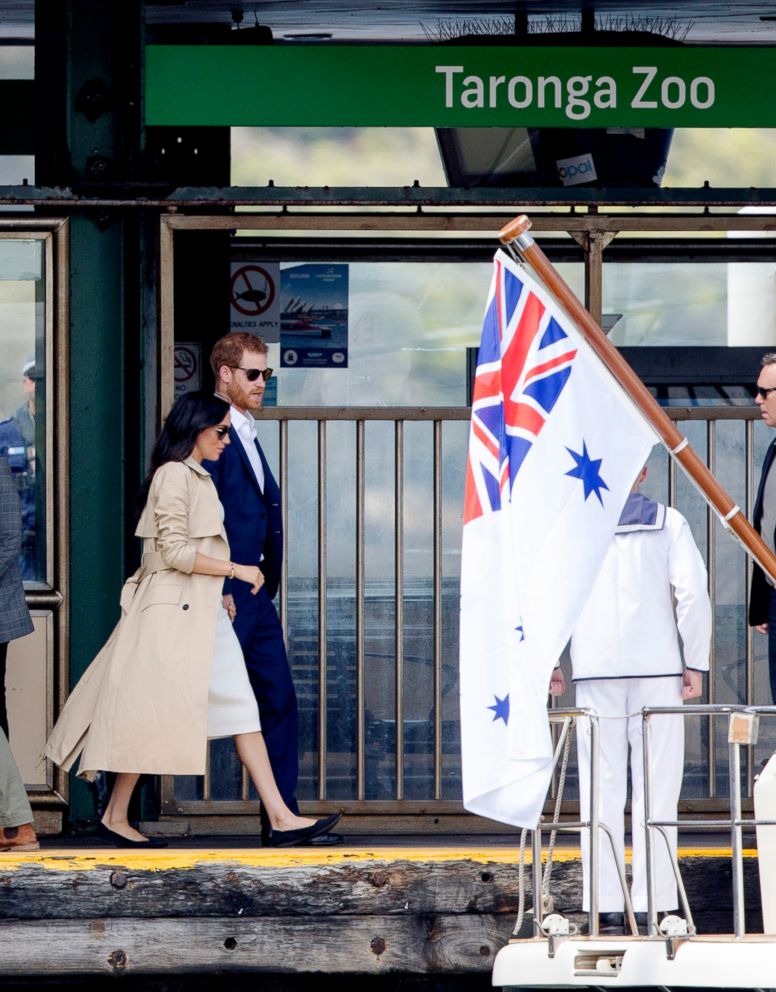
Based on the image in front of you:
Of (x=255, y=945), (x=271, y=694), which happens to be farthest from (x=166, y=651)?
(x=255, y=945)

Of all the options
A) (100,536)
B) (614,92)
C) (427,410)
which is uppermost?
(614,92)

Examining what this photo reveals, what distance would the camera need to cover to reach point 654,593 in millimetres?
6816

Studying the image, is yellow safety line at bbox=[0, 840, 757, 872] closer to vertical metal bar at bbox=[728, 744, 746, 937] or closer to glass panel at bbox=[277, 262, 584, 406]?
vertical metal bar at bbox=[728, 744, 746, 937]

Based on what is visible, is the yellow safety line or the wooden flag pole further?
the yellow safety line

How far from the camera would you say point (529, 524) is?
5625 millimetres

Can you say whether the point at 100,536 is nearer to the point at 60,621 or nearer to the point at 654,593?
the point at 60,621

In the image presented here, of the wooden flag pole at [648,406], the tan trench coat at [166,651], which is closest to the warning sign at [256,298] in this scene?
the tan trench coat at [166,651]

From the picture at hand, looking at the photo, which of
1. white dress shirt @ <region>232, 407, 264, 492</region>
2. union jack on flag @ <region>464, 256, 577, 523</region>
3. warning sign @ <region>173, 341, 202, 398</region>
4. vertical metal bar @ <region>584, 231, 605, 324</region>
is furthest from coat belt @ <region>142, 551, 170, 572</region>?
vertical metal bar @ <region>584, 231, 605, 324</region>

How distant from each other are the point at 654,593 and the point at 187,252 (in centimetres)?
276

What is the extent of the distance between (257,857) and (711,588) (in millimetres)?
2490

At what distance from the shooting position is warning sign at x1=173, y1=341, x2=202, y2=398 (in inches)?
334

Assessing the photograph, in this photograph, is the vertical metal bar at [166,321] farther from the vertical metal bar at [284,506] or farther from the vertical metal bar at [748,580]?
the vertical metal bar at [748,580]

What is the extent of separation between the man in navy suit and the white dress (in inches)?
4.1

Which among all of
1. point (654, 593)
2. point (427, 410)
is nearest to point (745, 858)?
point (654, 593)
